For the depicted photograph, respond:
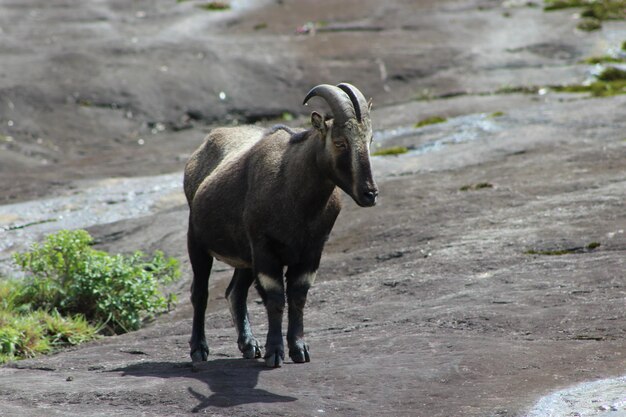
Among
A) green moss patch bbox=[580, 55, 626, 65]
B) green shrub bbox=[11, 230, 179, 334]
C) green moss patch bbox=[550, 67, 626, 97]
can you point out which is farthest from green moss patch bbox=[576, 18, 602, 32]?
green shrub bbox=[11, 230, 179, 334]

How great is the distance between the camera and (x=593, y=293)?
32.9 feet

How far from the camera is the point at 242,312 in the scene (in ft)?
32.6

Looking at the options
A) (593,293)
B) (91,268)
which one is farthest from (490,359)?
(91,268)

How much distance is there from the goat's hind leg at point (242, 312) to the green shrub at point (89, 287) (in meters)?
2.80

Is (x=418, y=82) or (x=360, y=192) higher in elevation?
(x=360, y=192)

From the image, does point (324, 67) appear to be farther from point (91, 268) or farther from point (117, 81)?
point (91, 268)

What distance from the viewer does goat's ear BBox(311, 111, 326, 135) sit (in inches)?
341

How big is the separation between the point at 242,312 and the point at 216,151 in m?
1.58

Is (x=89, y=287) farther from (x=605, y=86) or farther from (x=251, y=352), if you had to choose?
(x=605, y=86)

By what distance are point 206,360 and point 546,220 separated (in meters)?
5.06

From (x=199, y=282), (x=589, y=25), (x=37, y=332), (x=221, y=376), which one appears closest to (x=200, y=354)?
(x=199, y=282)

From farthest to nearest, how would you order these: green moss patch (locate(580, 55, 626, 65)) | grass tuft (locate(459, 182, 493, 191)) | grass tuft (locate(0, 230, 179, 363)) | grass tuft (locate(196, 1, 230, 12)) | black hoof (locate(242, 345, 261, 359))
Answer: grass tuft (locate(196, 1, 230, 12)), green moss patch (locate(580, 55, 626, 65)), grass tuft (locate(459, 182, 493, 191)), grass tuft (locate(0, 230, 179, 363)), black hoof (locate(242, 345, 261, 359))

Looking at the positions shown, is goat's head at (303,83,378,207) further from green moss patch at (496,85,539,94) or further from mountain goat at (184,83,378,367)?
green moss patch at (496,85,539,94)

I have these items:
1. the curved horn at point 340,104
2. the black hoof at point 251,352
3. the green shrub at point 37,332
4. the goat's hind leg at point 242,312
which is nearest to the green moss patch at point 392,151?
the green shrub at point 37,332
